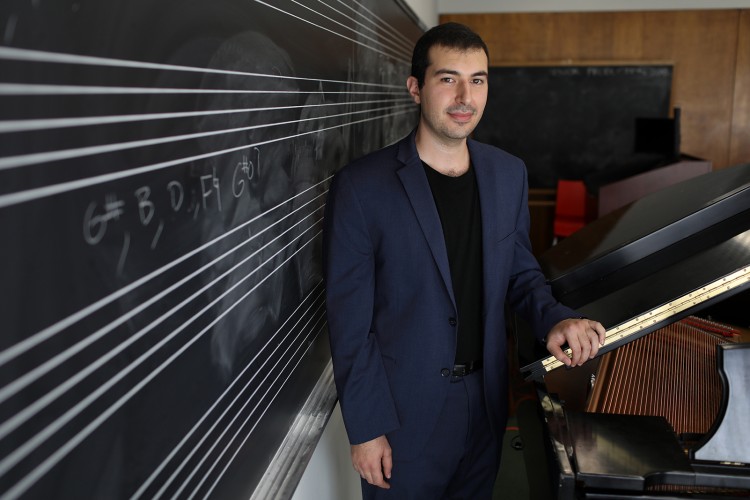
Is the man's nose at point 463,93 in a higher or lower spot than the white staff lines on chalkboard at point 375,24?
lower

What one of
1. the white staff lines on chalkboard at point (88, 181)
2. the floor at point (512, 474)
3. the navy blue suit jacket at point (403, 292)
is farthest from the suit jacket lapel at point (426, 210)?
the floor at point (512, 474)

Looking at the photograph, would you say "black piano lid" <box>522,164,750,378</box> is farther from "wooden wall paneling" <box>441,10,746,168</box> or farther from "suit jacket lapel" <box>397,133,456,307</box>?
"wooden wall paneling" <box>441,10,746,168</box>

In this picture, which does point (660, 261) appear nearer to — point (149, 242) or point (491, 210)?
point (491, 210)

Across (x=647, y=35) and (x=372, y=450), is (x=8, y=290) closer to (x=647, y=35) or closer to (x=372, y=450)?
(x=372, y=450)

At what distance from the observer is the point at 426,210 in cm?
161

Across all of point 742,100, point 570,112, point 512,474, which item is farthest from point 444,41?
point 742,100

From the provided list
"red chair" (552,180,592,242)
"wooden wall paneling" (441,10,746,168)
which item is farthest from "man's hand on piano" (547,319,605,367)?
"wooden wall paneling" (441,10,746,168)

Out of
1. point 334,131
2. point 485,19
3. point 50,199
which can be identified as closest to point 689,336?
point 334,131

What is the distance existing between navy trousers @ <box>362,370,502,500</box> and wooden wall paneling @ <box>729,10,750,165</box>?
4944 millimetres

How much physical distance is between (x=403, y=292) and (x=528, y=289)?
416 millimetres

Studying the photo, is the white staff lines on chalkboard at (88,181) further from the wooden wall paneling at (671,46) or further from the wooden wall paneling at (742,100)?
the wooden wall paneling at (742,100)

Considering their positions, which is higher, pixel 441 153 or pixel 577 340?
pixel 441 153

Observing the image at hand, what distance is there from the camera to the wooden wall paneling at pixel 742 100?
569 cm

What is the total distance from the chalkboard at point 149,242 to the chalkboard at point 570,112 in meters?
4.78
